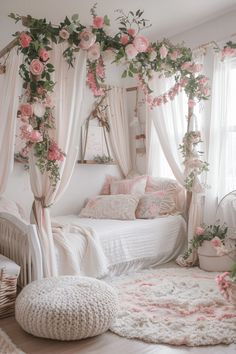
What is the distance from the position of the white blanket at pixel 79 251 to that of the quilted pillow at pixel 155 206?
3.08 feet

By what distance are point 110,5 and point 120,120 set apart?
5.48ft

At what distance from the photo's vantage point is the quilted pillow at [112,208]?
13.1 feet

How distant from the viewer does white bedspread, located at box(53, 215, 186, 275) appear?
124 inches

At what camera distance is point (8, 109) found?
3051 millimetres

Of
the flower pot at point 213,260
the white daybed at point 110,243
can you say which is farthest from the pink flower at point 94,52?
the flower pot at point 213,260

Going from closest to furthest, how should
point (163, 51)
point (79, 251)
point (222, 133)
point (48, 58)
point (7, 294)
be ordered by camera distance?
point (48, 58), point (7, 294), point (163, 51), point (79, 251), point (222, 133)

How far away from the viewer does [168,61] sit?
3.26 metres

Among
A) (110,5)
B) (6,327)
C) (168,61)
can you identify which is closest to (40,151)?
(6,327)

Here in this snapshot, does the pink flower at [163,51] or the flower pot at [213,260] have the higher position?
the pink flower at [163,51]

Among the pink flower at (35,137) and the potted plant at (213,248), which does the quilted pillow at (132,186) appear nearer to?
the potted plant at (213,248)

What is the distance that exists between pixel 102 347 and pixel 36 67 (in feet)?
6.42

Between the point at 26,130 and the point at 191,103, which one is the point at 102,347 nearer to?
the point at 26,130

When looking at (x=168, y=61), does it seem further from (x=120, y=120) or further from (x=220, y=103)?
(x=120, y=120)


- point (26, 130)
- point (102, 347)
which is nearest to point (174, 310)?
point (102, 347)
